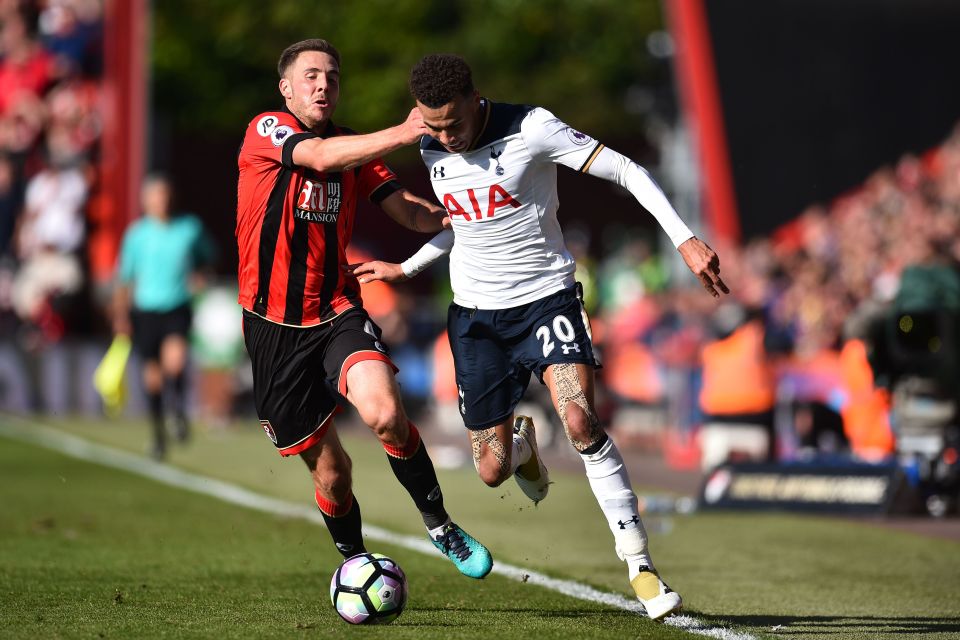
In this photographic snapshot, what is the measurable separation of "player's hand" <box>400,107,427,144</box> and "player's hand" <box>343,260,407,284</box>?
0.89 meters

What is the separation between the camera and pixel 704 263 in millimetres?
6344

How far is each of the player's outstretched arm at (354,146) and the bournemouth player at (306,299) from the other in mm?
137

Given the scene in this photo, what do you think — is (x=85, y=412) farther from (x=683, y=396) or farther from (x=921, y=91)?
(x=921, y=91)

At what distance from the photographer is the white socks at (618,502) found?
6.71 meters

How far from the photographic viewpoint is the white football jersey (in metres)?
6.90

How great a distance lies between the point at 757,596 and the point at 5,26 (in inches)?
862

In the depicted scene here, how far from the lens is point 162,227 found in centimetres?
1511

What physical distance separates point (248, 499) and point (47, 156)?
15.2 metres

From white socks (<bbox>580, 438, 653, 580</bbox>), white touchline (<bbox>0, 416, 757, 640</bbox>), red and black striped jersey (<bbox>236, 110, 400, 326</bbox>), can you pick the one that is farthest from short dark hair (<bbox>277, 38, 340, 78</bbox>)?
white touchline (<bbox>0, 416, 757, 640</bbox>)

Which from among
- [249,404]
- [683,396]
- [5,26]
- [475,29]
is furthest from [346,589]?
[475,29]

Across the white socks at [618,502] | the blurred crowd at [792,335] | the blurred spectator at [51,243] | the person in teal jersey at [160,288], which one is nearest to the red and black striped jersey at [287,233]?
the white socks at [618,502]

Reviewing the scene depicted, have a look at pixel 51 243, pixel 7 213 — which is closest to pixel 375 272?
pixel 51 243

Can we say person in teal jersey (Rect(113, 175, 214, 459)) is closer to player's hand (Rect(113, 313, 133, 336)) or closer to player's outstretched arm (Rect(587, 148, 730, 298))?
player's hand (Rect(113, 313, 133, 336))

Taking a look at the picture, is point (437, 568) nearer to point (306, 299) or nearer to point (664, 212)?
point (306, 299)
